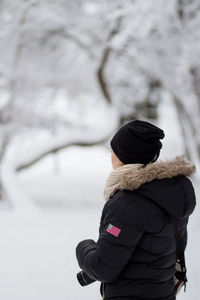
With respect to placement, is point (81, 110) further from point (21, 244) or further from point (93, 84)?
point (21, 244)

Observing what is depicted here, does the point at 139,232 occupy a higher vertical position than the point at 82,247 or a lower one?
higher

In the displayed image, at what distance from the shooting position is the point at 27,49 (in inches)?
248

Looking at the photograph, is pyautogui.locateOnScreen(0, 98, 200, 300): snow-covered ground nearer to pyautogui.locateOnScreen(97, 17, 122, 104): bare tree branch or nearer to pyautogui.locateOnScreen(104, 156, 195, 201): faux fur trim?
pyautogui.locateOnScreen(104, 156, 195, 201): faux fur trim

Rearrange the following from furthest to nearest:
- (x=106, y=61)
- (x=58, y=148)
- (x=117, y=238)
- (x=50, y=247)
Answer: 1. (x=58, y=148)
2. (x=106, y=61)
3. (x=50, y=247)
4. (x=117, y=238)

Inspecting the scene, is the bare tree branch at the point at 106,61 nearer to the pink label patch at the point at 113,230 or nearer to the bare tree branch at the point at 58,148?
the bare tree branch at the point at 58,148

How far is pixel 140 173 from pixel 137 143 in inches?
4.9

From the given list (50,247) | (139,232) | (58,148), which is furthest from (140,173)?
(58,148)

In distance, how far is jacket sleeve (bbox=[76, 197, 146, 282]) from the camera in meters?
1.23

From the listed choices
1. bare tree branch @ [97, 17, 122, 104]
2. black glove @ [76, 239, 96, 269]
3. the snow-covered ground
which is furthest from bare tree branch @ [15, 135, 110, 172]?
black glove @ [76, 239, 96, 269]

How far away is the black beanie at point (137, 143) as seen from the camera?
133 cm

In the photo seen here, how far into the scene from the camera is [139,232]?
123 centimetres

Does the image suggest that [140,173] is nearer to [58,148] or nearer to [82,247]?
[82,247]

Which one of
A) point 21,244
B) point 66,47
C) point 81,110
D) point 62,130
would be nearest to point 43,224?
point 21,244

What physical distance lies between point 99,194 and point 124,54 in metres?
2.86
